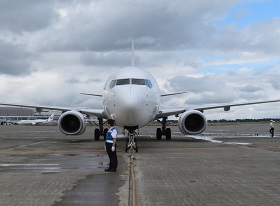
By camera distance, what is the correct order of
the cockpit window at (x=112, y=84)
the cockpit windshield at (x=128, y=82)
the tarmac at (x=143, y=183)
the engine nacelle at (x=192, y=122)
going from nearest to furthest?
the tarmac at (x=143, y=183), the cockpit windshield at (x=128, y=82), the cockpit window at (x=112, y=84), the engine nacelle at (x=192, y=122)

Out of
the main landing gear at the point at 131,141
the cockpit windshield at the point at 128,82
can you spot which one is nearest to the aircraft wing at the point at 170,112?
the cockpit windshield at the point at 128,82

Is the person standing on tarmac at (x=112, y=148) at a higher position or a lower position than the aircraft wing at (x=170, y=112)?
lower

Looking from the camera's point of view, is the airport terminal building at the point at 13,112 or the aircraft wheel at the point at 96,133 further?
the airport terminal building at the point at 13,112

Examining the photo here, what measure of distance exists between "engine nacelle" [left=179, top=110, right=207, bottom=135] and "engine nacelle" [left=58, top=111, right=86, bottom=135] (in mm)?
5303

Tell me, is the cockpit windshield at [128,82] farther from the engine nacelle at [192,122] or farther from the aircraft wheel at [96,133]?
the aircraft wheel at [96,133]

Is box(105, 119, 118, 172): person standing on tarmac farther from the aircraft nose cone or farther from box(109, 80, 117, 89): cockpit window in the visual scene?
box(109, 80, 117, 89): cockpit window

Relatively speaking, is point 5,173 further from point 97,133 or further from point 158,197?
point 97,133

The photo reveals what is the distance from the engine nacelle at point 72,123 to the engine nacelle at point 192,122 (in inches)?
209

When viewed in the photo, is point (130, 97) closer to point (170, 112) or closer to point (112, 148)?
point (112, 148)

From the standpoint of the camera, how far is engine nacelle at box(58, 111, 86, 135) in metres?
21.9

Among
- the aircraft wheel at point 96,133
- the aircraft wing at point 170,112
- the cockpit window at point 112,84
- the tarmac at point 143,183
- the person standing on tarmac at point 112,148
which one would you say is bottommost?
the tarmac at point 143,183

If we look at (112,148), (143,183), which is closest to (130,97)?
(112,148)

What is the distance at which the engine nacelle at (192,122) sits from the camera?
70.2ft

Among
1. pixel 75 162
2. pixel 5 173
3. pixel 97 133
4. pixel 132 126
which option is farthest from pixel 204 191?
pixel 97 133
